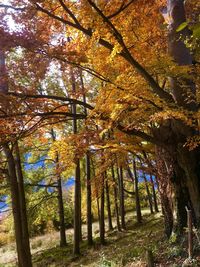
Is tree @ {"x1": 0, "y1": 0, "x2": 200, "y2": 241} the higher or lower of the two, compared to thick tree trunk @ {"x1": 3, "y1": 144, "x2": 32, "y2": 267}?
higher

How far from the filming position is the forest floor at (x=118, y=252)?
9.13 m

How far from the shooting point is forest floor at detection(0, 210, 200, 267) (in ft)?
30.0

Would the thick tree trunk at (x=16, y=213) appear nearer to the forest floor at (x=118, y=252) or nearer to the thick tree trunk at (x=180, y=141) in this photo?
the forest floor at (x=118, y=252)

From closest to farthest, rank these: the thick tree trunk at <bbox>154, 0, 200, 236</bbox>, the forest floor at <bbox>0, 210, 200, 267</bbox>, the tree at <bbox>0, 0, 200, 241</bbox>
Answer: the tree at <bbox>0, 0, 200, 241</bbox> < the forest floor at <bbox>0, 210, 200, 267</bbox> < the thick tree trunk at <bbox>154, 0, 200, 236</bbox>

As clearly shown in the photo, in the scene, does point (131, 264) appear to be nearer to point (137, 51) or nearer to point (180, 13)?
point (137, 51)

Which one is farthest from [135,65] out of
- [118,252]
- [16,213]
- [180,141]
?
[118,252]

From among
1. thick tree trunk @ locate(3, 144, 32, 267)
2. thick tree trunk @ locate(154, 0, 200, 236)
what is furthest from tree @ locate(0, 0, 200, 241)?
thick tree trunk @ locate(3, 144, 32, 267)

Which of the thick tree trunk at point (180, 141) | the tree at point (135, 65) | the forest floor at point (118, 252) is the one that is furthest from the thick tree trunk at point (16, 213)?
the thick tree trunk at point (180, 141)

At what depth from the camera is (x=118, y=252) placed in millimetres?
13758

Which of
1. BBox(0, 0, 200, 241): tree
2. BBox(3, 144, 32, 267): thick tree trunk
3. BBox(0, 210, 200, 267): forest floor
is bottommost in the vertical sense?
BBox(0, 210, 200, 267): forest floor

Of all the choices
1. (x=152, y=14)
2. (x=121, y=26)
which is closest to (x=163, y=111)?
(x=121, y=26)

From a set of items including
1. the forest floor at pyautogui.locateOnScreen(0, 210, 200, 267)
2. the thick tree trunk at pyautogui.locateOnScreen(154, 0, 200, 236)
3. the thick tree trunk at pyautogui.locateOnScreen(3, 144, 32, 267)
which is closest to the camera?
the forest floor at pyautogui.locateOnScreen(0, 210, 200, 267)

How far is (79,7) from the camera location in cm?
705

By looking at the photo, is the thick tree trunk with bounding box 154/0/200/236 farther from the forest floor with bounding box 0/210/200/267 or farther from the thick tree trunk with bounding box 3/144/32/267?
the thick tree trunk with bounding box 3/144/32/267
